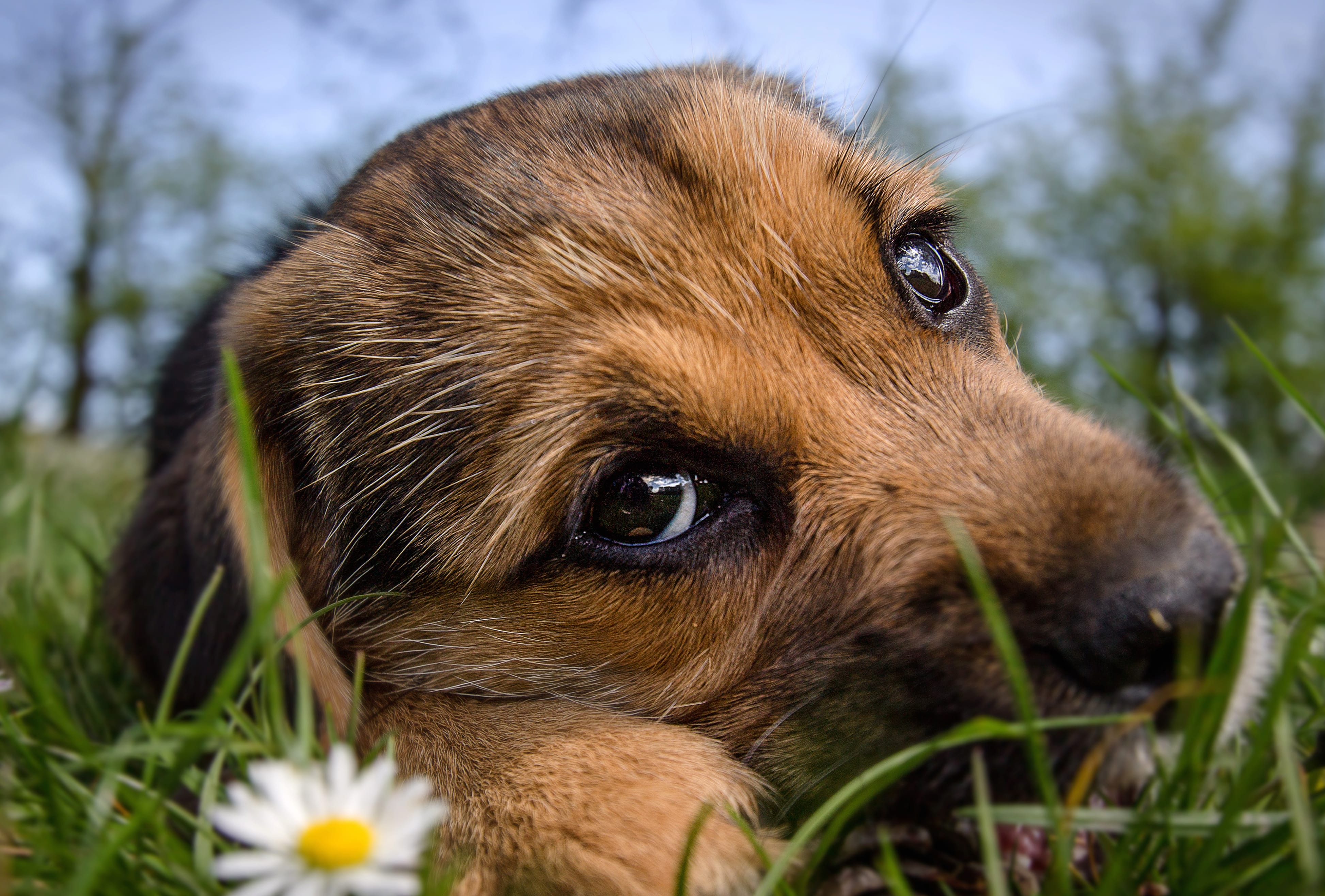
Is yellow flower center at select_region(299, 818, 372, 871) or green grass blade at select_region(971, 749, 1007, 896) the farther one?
green grass blade at select_region(971, 749, 1007, 896)

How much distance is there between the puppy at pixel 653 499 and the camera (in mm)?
1700

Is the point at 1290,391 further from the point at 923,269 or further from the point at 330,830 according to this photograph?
the point at 330,830

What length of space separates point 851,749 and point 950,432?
787mm

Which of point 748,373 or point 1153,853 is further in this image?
point 748,373

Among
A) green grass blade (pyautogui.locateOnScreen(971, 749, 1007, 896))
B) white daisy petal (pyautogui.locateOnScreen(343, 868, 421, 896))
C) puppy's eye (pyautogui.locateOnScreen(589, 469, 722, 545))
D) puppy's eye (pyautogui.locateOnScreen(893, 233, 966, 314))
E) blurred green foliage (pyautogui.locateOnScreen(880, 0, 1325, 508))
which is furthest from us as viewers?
blurred green foliage (pyautogui.locateOnScreen(880, 0, 1325, 508))

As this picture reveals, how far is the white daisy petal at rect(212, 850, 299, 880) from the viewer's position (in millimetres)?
958

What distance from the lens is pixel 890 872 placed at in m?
1.28

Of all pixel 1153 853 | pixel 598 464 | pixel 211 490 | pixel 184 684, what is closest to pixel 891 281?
pixel 598 464

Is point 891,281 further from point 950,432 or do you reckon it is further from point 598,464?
point 598,464

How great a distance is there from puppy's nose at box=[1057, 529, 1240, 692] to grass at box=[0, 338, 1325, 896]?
0.07m

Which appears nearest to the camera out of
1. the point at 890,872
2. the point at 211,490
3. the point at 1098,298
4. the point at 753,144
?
the point at 890,872

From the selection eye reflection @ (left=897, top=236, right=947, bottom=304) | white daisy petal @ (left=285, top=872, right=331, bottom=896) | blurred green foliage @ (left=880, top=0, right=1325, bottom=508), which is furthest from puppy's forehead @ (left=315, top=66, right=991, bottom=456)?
blurred green foliage @ (left=880, top=0, right=1325, bottom=508)

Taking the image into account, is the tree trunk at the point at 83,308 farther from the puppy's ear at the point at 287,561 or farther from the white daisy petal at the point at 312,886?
the white daisy petal at the point at 312,886

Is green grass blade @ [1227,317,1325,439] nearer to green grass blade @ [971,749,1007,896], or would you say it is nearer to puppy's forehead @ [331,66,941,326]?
puppy's forehead @ [331,66,941,326]
